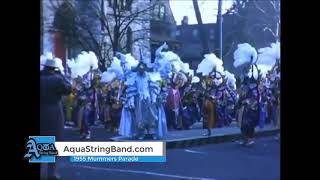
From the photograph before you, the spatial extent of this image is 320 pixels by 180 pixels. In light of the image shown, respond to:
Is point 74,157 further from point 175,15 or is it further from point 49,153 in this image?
point 175,15

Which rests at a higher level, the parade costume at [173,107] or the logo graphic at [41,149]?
the parade costume at [173,107]

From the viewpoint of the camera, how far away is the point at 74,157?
5203 millimetres

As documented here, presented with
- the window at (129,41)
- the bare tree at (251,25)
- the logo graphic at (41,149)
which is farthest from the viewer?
the logo graphic at (41,149)

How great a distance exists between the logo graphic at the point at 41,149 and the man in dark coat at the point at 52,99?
0.06 metres

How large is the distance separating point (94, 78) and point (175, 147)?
105cm

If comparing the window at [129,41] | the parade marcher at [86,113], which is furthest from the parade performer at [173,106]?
the parade marcher at [86,113]

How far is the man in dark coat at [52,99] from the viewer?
5223 millimetres

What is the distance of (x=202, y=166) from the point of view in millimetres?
5211

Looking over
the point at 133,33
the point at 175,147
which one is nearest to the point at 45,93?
the point at 133,33

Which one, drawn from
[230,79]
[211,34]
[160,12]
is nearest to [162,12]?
[160,12]

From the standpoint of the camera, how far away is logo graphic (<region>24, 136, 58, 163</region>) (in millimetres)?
5195

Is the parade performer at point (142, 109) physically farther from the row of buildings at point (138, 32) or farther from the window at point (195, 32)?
the window at point (195, 32)

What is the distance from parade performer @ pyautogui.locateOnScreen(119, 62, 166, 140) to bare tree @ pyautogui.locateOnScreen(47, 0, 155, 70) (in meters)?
0.28

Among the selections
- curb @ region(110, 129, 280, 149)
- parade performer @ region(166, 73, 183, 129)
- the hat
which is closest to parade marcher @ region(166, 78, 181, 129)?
parade performer @ region(166, 73, 183, 129)
